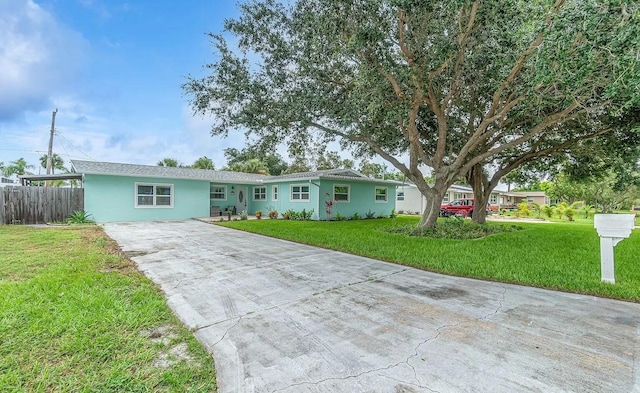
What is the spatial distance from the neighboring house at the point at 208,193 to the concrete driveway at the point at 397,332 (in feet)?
36.4

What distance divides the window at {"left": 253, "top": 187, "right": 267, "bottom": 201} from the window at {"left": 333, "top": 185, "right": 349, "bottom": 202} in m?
5.16

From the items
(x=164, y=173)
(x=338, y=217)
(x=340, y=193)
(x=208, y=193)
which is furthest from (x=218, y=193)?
(x=338, y=217)

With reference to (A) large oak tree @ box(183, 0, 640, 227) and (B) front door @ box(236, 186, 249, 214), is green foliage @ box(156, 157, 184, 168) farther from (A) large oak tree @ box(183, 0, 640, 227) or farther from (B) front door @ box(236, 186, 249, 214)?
(A) large oak tree @ box(183, 0, 640, 227)

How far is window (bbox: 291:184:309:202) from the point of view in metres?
17.0

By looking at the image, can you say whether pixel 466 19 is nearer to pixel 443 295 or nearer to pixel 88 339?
pixel 443 295

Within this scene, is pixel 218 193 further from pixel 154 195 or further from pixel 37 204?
pixel 37 204

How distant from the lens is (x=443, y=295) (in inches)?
167

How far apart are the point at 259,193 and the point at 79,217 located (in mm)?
9656

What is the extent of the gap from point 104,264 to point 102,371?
166 inches

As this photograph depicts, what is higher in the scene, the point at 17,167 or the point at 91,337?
the point at 17,167

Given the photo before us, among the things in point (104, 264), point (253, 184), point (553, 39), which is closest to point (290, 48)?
point (553, 39)

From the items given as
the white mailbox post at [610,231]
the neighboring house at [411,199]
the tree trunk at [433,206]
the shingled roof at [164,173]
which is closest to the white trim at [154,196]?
the shingled roof at [164,173]

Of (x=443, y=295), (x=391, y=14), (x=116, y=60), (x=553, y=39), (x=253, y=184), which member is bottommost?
(x=443, y=295)

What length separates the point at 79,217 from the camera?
1319cm
